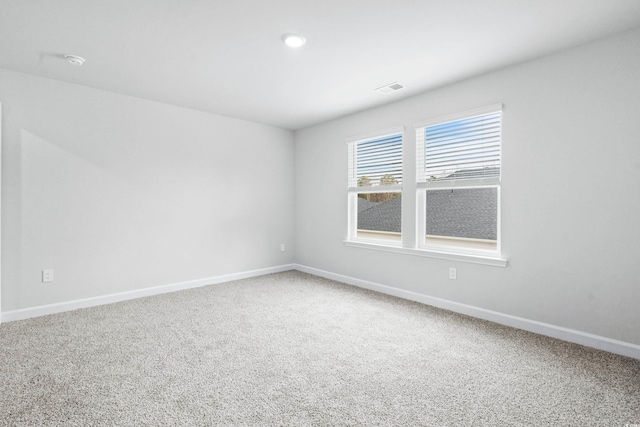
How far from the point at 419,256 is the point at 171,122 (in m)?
3.58

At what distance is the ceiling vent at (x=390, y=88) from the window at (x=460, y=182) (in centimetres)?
50

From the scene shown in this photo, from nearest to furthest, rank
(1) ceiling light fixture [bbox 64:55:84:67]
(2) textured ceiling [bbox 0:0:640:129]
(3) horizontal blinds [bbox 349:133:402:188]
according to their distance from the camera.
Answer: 1. (2) textured ceiling [bbox 0:0:640:129]
2. (1) ceiling light fixture [bbox 64:55:84:67]
3. (3) horizontal blinds [bbox 349:133:402:188]

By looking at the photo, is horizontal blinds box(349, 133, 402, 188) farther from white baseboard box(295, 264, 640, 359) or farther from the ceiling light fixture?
the ceiling light fixture

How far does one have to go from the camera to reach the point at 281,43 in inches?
98.7

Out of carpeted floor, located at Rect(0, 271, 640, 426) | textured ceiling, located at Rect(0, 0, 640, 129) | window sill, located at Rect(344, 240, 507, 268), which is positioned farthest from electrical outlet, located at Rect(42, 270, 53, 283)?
window sill, located at Rect(344, 240, 507, 268)

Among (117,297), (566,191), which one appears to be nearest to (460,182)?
(566,191)

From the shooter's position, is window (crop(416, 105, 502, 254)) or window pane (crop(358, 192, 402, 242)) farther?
window pane (crop(358, 192, 402, 242))

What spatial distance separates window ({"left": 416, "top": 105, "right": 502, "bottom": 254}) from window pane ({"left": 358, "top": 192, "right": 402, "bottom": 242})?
0.39 m

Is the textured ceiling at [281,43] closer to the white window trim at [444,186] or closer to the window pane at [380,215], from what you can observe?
the white window trim at [444,186]

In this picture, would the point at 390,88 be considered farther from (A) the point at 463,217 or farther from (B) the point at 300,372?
(B) the point at 300,372

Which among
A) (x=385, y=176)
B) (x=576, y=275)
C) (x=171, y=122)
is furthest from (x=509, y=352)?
(x=171, y=122)

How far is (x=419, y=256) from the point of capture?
363 centimetres

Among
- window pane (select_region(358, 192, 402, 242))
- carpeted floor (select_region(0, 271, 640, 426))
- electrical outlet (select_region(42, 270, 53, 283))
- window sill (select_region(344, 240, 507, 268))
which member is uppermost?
window pane (select_region(358, 192, 402, 242))

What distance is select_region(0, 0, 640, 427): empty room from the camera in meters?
1.93
